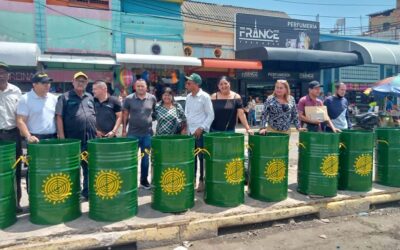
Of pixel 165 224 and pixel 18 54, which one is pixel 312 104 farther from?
pixel 18 54

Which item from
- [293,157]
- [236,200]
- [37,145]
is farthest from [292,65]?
[37,145]

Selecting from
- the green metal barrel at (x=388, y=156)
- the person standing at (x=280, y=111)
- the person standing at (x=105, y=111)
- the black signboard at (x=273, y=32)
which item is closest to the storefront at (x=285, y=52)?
the black signboard at (x=273, y=32)

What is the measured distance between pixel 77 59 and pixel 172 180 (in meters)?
10.8

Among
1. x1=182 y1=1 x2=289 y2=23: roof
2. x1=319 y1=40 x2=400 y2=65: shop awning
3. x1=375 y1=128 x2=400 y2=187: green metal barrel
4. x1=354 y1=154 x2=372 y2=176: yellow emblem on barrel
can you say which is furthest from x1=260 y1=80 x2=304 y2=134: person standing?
x1=319 y1=40 x2=400 y2=65: shop awning

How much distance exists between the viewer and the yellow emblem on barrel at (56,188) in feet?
12.9

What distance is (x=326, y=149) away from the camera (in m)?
4.99

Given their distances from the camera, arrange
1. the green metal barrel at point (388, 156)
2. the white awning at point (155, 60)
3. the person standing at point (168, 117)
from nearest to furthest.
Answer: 1. the person standing at point (168, 117)
2. the green metal barrel at point (388, 156)
3. the white awning at point (155, 60)

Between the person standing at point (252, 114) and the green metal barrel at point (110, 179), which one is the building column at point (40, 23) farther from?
the green metal barrel at point (110, 179)

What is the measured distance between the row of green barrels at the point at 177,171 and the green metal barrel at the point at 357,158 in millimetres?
13

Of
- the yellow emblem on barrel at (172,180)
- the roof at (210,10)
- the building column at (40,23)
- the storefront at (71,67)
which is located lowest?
the yellow emblem on barrel at (172,180)

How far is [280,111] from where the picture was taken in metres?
5.41

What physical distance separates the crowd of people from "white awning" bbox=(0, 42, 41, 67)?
328 inches

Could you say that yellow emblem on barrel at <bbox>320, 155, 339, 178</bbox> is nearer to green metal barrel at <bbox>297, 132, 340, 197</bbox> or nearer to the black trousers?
green metal barrel at <bbox>297, 132, 340, 197</bbox>

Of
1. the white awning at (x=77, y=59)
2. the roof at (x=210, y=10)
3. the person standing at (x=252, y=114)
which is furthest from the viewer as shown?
the roof at (x=210, y=10)
